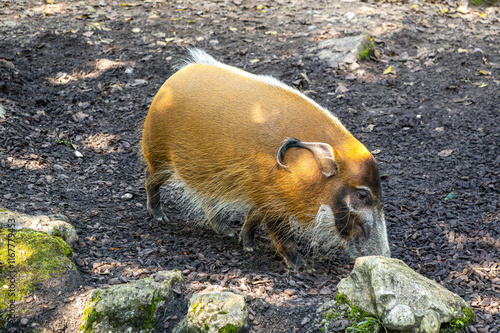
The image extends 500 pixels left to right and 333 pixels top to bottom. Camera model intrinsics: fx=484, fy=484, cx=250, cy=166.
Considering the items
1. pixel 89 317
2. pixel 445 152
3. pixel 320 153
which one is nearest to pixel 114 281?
pixel 89 317

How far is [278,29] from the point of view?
30.1 ft

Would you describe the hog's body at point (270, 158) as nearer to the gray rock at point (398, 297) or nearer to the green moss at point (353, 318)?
the gray rock at point (398, 297)

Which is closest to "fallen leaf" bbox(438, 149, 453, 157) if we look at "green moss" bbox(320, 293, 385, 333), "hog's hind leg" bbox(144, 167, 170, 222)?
"green moss" bbox(320, 293, 385, 333)

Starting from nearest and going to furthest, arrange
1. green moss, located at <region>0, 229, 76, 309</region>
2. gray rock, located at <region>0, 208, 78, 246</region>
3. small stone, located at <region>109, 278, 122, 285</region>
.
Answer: green moss, located at <region>0, 229, 76, 309</region> → small stone, located at <region>109, 278, 122, 285</region> → gray rock, located at <region>0, 208, 78, 246</region>

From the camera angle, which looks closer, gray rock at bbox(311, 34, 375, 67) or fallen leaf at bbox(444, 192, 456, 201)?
fallen leaf at bbox(444, 192, 456, 201)

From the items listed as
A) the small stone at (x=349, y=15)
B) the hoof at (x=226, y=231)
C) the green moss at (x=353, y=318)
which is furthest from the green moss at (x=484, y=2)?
the green moss at (x=353, y=318)

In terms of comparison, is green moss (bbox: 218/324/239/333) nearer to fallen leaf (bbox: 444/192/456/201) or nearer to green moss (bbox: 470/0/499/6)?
fallen leaf (bbox: 444/192/456/201)

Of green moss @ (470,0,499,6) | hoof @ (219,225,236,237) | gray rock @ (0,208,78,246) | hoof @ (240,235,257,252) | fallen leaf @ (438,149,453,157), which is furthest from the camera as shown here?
green moss @ (470,0,499,6)

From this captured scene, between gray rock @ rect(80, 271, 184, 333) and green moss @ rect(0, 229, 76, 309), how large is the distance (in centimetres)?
48

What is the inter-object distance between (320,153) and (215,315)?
5.07 ft

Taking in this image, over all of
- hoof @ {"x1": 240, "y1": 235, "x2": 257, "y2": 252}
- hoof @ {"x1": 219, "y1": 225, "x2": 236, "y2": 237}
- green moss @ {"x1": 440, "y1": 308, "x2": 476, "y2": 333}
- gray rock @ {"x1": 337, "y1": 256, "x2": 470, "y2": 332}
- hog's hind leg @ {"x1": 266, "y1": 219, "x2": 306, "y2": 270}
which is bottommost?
hoof @ {"x1": 219, "y1": 225, "x2": 236, "y2": 237}

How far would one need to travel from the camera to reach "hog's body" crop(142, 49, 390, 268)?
12.9 feet

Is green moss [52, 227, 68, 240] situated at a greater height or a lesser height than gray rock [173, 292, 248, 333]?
lesser

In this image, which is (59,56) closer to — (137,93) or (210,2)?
(137,93)
